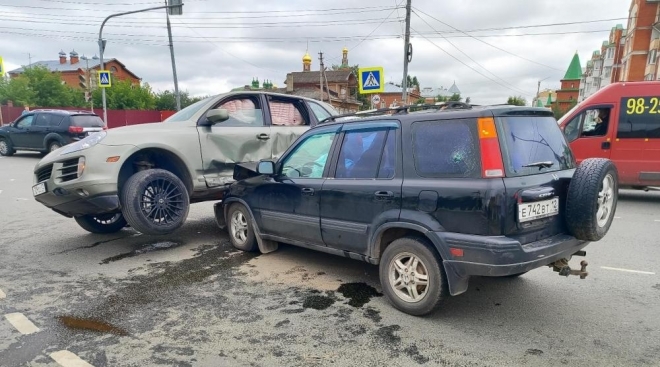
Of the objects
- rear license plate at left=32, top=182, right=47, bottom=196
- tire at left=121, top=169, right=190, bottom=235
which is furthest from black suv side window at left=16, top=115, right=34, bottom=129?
tire at left=121, top=169, right=190, bottom=235

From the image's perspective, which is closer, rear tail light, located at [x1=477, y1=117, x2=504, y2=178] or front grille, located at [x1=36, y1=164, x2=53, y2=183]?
rear tail light, located at [x1=477, y1=117, x2=504, y2=178]

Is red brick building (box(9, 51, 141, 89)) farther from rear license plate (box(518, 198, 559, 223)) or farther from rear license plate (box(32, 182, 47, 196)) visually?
rear license plate (box(518, 198, 559, 223))

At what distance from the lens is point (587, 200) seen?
317 centimetres

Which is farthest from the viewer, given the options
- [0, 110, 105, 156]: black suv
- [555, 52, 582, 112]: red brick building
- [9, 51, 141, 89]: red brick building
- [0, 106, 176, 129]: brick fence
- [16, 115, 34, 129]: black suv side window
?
[555, 52, 582, 112]: red brick building

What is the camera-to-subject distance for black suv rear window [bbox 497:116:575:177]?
305 centimetres

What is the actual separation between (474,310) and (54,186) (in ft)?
15.4

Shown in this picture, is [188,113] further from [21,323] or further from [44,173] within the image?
[21,323]

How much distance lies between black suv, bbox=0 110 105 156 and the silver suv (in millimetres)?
10838

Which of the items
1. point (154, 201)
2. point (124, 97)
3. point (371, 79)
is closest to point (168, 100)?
point (124, 97)

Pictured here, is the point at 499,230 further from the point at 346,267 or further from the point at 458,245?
the point at 346,267

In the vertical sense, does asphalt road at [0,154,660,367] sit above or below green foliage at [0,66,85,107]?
below

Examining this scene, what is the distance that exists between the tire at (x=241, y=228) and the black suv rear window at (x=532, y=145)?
304cm

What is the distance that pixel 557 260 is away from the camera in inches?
129

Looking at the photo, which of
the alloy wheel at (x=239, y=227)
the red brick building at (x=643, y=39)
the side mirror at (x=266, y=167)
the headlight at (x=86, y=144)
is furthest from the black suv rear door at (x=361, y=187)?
the red brick building at (x=643, y=39)
